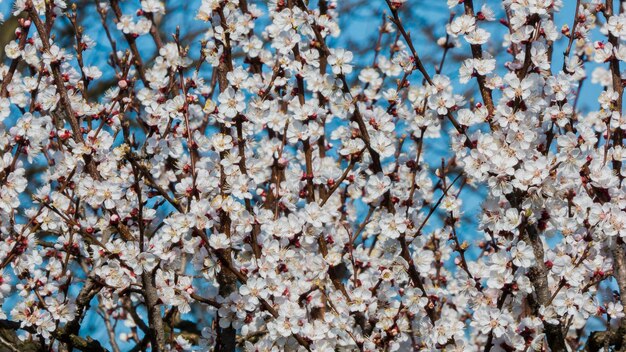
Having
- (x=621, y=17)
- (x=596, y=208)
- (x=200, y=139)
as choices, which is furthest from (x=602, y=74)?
(x=200, y=139)

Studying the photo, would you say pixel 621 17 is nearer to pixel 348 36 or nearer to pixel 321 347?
pixel 321 347

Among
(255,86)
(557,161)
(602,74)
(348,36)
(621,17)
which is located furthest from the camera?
(348,36)

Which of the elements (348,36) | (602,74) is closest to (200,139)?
(602,74)

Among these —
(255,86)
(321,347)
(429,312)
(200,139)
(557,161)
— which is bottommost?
(321,347)

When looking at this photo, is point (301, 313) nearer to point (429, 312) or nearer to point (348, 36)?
point (429, 312)

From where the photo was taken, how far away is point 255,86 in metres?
5.35

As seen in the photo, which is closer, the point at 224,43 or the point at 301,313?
the point at 301,313

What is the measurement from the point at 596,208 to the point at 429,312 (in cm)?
118

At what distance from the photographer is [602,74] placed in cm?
731

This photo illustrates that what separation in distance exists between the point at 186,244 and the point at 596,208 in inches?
89.0

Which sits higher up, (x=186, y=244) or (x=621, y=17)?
(x=621, y=17)

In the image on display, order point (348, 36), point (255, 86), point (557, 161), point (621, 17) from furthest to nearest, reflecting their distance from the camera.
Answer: point (348, 36)
point (255, 86)
point (621, 17)
point (557, 161)

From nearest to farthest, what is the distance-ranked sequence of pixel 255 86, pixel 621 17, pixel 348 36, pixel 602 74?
pixel 621 17 < pixel 255 86 < pixel 602 74 < pixel 348 36

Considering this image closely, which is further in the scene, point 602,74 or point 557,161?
point 602,74
